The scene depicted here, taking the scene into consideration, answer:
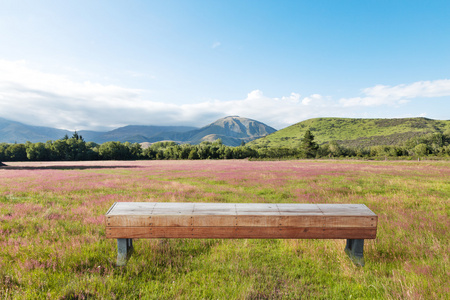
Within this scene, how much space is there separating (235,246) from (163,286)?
1.95 metres

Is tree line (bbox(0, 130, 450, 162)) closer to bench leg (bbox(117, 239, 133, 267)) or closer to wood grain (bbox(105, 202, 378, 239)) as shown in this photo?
wood grain (bbox(105, 202, 378, 239))

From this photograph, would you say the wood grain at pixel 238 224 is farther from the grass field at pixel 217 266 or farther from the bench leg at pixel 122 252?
the grass field at pixel 217 266

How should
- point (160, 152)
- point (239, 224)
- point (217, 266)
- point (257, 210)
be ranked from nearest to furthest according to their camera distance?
point (239, 224) → point (257, 210) → point (217, 266) → point (160, 152)

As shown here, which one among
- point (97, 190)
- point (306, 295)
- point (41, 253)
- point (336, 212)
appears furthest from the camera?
point (97, 190)

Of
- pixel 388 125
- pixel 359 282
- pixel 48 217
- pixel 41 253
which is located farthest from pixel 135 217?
pixel 388 125

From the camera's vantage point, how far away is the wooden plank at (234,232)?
355 centimetres

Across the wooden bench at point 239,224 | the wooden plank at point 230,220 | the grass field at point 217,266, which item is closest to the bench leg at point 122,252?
the grass field at point 217,266

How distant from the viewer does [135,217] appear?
3.52m

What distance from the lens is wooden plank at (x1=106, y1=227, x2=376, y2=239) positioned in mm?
3547

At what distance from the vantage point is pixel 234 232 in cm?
356

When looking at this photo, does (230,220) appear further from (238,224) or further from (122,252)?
(122,252)

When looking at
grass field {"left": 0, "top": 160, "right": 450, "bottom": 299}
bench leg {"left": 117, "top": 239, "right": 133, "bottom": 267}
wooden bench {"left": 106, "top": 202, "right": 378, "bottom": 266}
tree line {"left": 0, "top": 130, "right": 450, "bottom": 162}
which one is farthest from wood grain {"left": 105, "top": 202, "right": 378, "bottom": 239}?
tree line {"left": 0, "top": 130, "right": 450, "bottom": 162}

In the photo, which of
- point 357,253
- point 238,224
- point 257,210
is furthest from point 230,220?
point 357,253

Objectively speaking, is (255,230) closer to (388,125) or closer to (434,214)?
(434,214)
